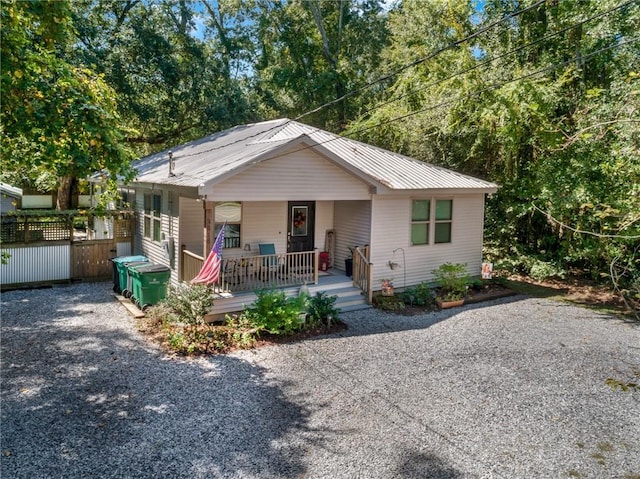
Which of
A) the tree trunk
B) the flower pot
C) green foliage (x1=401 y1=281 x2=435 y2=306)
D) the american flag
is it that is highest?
the tree trunk

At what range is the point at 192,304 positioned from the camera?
9.72 meters

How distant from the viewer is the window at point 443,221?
543 inches

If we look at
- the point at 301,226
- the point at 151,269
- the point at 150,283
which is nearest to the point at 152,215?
the point at 151,269

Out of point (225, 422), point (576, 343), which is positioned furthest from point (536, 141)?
point (225, 422)

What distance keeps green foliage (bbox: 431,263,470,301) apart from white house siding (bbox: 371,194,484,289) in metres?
0.36

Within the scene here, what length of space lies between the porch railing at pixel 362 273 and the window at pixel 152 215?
5.28 meters

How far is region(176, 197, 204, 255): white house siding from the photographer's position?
11.8 metres

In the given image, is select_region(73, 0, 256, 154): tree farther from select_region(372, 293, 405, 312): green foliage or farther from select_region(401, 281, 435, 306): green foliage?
select_region(401, 281, 435, 306): green foliage

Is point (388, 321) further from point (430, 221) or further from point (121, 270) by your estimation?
point (121, 270)

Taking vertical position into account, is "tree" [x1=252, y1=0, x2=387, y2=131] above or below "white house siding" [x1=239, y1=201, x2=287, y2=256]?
above

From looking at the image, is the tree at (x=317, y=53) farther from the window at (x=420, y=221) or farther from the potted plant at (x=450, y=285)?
the potted plant at (x=450, y=285)

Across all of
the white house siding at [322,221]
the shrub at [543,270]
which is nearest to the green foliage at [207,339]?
the white house siding at [322,221]

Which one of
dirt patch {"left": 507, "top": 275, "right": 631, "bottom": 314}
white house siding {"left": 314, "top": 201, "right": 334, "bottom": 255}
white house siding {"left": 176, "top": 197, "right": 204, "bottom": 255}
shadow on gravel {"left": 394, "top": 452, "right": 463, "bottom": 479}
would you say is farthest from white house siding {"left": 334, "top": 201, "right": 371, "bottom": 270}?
shadow on gravel {"left": 394, "top": 452, "right": 463, "bottom": 479}

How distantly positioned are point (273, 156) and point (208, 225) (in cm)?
202
